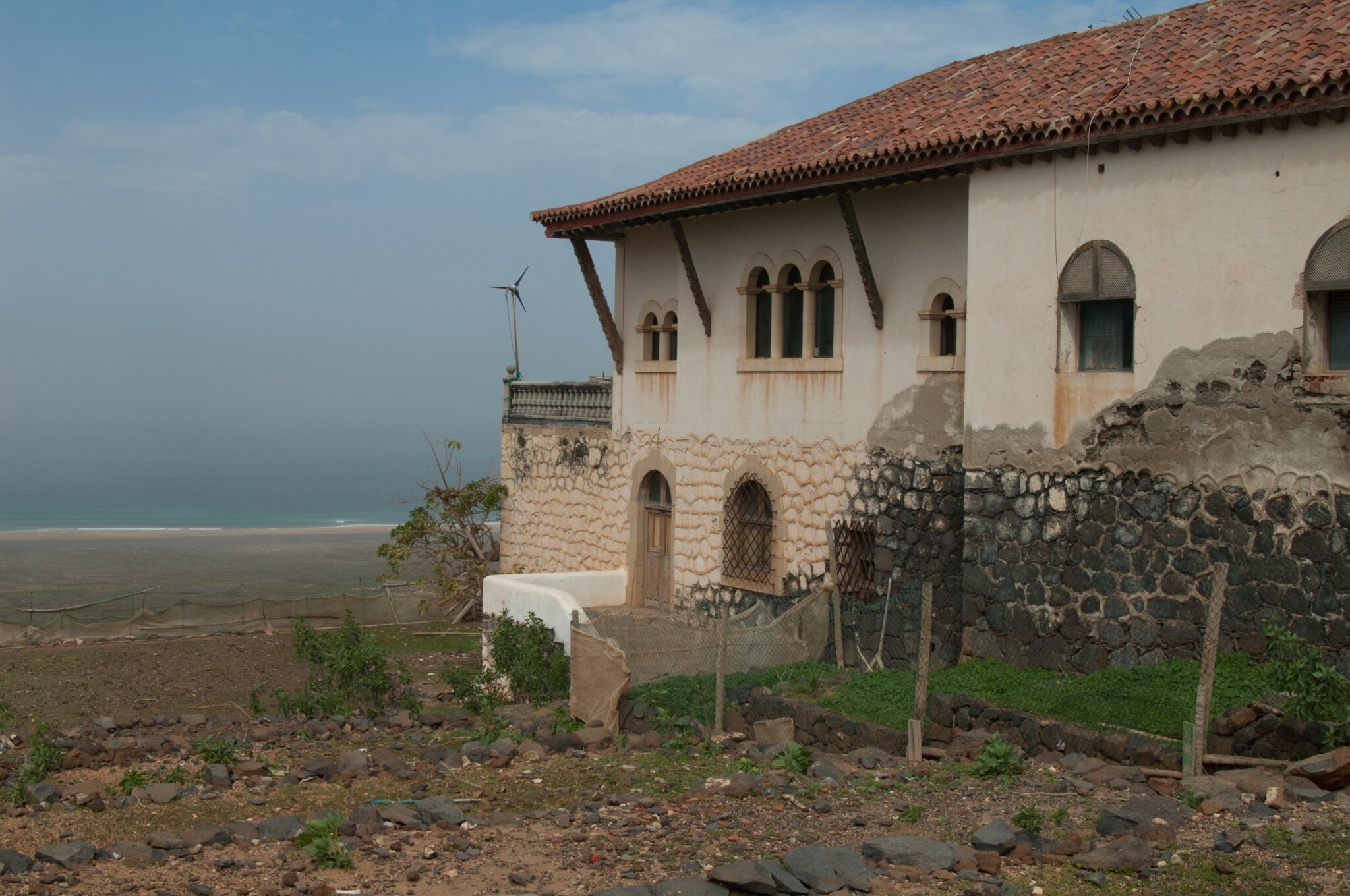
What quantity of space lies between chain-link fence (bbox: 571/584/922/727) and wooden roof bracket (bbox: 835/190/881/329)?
3.46 metres

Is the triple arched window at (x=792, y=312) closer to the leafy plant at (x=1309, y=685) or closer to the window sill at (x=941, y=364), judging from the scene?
the window sill at (x=941, y=364)

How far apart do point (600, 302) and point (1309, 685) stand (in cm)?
1370

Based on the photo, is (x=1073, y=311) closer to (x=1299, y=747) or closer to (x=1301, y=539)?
(x=1301, y=539)

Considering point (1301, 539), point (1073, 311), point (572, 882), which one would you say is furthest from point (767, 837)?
point (1073, 311)

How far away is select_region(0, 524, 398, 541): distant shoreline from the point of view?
53625 millimetres

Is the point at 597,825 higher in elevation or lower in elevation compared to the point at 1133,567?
lower

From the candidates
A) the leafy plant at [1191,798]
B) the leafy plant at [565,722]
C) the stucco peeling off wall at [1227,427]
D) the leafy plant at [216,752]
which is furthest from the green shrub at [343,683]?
the leafy plant at [1191,798]

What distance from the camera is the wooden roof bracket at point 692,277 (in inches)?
758

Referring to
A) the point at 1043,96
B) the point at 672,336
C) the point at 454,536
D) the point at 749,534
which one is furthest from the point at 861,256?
the point at 454,536

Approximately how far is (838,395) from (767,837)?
9.19m

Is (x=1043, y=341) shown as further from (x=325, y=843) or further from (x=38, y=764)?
(x=38, y=764)

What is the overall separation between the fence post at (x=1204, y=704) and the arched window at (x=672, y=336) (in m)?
11.5

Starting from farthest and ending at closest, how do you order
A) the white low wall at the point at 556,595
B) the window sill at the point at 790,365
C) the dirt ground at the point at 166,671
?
the white low wall at the point at 556,595
the dirt ground at the point at 166,671
the window sill at the point at 790,365

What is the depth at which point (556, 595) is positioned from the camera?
61.2ft
